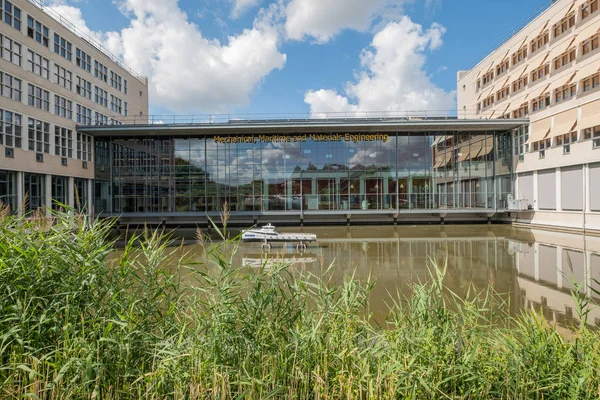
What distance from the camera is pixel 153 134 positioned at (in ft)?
105

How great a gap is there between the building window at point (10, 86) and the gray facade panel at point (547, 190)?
41912mm

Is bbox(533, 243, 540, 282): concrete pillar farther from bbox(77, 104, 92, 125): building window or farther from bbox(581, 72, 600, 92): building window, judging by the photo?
bbox(77, 104, 92, 125): building window

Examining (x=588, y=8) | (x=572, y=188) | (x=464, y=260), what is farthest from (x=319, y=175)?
(x=588, y=8)

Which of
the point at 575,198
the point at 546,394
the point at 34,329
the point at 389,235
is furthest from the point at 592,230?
the point at 34,329

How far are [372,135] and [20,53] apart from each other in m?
29.1

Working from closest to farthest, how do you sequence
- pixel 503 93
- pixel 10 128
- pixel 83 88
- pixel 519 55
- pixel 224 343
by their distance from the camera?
pixel 224 343 < pixel 10 128 < pixel 83 88 < pixel 519 55 < pixel 503 93

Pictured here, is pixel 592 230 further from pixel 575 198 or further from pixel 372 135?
pixel 372 135

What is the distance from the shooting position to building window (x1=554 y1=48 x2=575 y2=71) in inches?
1002

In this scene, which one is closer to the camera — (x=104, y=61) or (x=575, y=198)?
(x=575, y=198)

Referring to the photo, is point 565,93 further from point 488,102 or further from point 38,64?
point 38,64

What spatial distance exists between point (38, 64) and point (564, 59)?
137 feet

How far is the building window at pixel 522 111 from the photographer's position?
3086cm

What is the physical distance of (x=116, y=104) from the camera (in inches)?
1452

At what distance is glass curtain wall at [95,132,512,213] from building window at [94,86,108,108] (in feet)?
14.4
